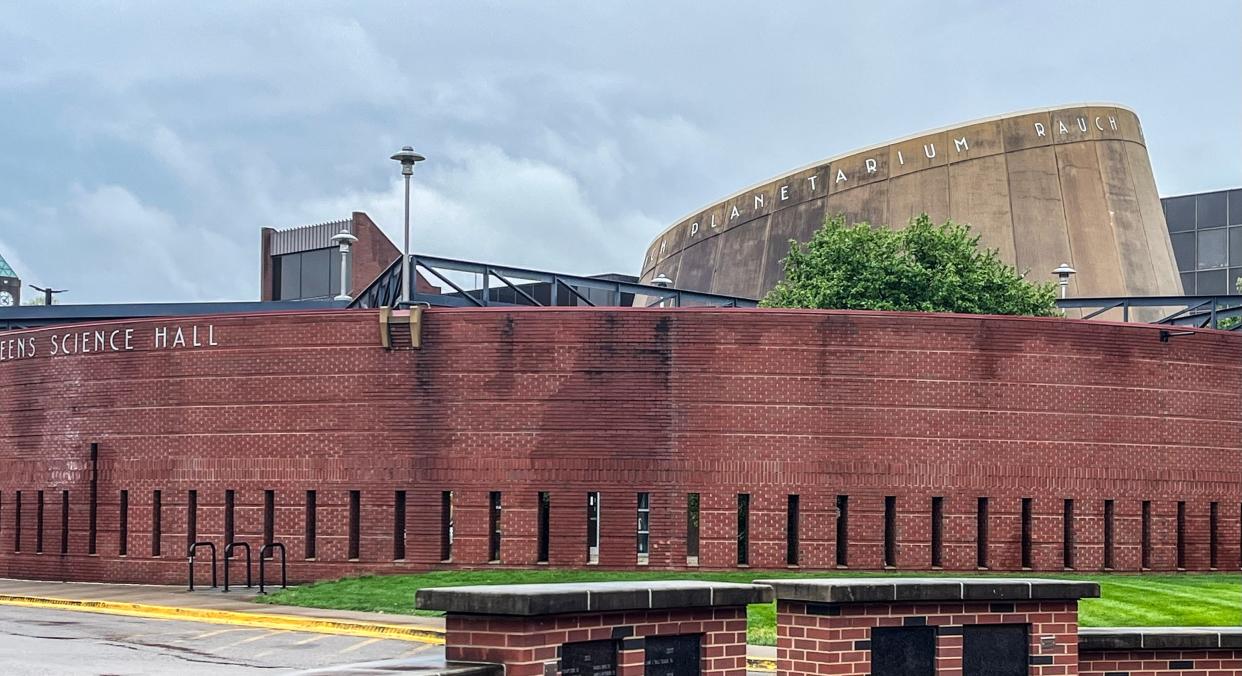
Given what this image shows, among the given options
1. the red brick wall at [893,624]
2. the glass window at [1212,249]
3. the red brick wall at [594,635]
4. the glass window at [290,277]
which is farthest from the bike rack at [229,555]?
the glass window at [1212,249]

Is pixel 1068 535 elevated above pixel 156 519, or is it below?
below

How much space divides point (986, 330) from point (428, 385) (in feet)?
36.3

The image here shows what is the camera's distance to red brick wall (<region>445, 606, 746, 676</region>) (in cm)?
1061

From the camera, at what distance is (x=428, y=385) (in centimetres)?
3316

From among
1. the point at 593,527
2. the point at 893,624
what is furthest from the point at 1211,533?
the point at 893,624

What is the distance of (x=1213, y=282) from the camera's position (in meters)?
98.8

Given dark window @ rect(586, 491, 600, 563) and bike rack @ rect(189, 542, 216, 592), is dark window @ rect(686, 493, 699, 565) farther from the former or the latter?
bike rack @ rect(189, 542, 216, 592)

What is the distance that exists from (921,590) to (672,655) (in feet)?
7.08

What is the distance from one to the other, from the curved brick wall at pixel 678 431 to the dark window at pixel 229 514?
13cm

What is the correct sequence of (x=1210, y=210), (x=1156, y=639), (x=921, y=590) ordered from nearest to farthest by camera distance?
(x=921, y=590)
(x=1156, y=639)
(x=1210, y=210)

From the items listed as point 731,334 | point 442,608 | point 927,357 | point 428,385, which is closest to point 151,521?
point 428,385

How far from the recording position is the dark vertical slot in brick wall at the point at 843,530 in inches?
1284

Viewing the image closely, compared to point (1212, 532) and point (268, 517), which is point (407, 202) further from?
point (1212, 532)

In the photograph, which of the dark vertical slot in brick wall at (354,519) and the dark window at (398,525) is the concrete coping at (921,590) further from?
the dark vertical slot in brick wall at (354,519)
